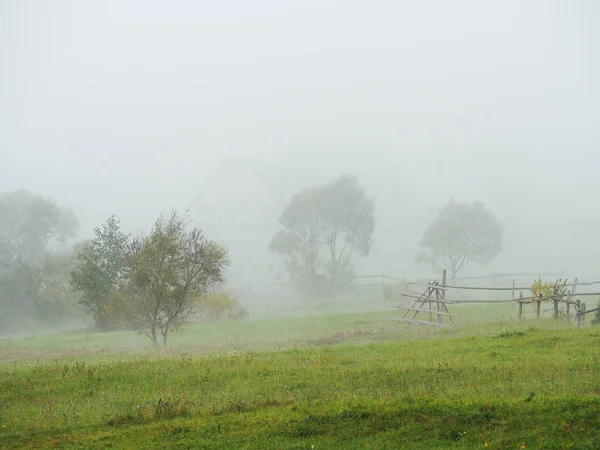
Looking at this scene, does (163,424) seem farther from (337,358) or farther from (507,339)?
(507,339)

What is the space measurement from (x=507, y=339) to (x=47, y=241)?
112882 mm

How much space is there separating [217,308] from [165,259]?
22.6 meters

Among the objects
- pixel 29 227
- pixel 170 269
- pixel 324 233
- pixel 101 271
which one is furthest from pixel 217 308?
pixel 29 227

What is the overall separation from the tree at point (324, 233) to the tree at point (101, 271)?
40551mm

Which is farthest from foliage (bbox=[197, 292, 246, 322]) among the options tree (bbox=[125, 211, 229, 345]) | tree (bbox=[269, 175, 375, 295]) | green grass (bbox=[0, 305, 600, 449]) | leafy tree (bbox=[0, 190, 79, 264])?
leafy tree (bbox=[0, 190, 79, 264])

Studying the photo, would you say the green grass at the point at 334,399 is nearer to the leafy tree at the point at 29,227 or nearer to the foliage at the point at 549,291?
the foliage at the point at 549,291

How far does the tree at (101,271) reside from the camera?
52.0 metres

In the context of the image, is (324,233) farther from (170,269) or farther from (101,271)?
(170,269)

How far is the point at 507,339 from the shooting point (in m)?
22.6

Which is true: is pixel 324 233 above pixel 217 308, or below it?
above

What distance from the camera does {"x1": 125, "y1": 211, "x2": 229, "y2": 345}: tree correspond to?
35875 millimetres

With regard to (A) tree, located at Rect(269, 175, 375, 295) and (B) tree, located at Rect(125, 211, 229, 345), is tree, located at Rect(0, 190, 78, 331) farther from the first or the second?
(B) tree, located at Rect(125, 211, 229, 345)

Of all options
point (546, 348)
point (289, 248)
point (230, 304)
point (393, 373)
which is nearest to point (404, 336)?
point (546, 348)

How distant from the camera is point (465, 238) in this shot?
98.4 meters
